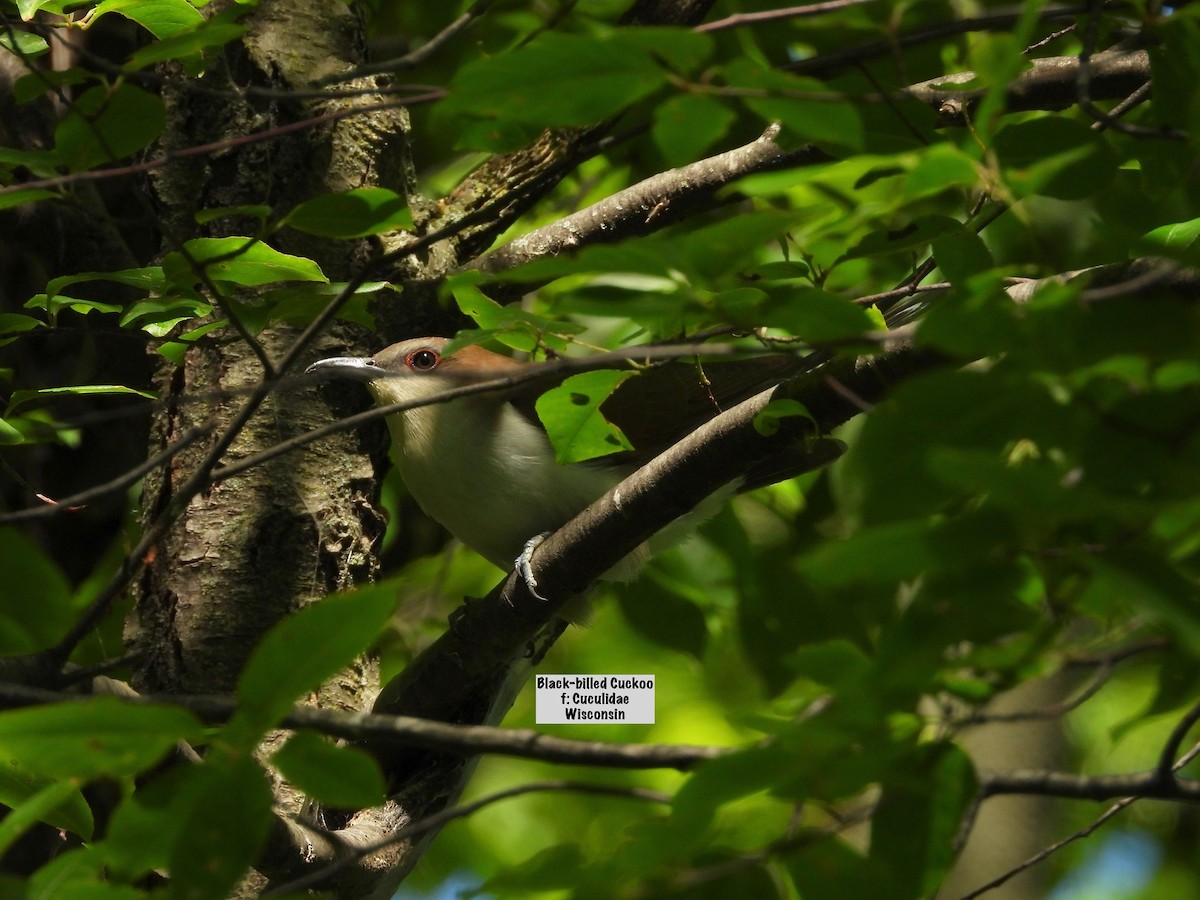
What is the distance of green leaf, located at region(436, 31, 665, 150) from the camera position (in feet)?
3.62

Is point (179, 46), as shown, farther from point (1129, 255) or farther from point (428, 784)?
point (428, 784)

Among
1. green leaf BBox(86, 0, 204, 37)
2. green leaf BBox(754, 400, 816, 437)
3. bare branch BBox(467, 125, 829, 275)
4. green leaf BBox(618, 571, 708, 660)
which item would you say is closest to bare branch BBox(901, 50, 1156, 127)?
bare branch BBox(467, 125, 829, 275)

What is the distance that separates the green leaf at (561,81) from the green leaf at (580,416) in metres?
0.66

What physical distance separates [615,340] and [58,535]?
189 cm

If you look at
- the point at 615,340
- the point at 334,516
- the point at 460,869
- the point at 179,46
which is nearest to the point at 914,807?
the point at 179,46

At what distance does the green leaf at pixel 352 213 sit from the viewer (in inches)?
62.5

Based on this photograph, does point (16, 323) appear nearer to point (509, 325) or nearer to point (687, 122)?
point (509, 325)

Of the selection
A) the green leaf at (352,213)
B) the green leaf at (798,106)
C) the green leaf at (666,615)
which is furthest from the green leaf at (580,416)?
the green leaf at (666,615)

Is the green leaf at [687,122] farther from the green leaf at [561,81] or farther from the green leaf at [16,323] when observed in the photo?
the green leaf at [16,323]

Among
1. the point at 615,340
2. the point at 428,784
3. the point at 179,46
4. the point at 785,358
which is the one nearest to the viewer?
the point at 179,46

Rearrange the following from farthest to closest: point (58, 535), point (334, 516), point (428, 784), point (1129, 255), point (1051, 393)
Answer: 1. point (58, 535)
2. point (334, 516)
3. point (428, 784)
4. point (1129, 255)
5. point (1051, 393)

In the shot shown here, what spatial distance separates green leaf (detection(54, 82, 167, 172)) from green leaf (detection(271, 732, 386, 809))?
3.34ft

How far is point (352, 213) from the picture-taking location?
159cm

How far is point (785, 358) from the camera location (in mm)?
3146
